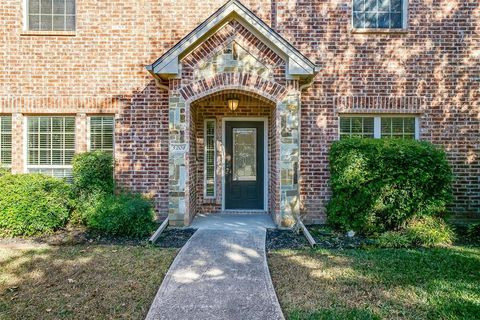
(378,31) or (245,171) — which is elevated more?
(378,31)

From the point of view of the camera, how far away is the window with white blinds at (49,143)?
737 centimetres

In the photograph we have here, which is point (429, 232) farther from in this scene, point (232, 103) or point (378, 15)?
point (378, 15)

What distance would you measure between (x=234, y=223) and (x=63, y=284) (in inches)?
144

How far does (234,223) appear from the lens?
22.7ft

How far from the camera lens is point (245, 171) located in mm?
8164

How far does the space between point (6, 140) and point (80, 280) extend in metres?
5.15

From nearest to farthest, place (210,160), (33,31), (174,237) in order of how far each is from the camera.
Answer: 1. (174,237)
2. (33,31)
3. (210,160)

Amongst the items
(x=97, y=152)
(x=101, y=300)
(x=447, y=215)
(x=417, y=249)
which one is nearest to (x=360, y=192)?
(x=417, y=249)

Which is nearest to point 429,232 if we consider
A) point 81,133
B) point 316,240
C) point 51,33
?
point 316,240

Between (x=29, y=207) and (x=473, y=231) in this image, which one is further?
(x=473, y=231)

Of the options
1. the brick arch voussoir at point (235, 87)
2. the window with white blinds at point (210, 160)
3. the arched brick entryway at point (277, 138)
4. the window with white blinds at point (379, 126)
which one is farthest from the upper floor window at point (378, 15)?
the window with white blinds at point (210, 160)

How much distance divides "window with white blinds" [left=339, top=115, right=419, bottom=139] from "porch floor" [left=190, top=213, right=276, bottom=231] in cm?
275

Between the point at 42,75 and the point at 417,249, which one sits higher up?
the point at 42,75

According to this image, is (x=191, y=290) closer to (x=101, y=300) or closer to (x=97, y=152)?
(x=101, y=300)
